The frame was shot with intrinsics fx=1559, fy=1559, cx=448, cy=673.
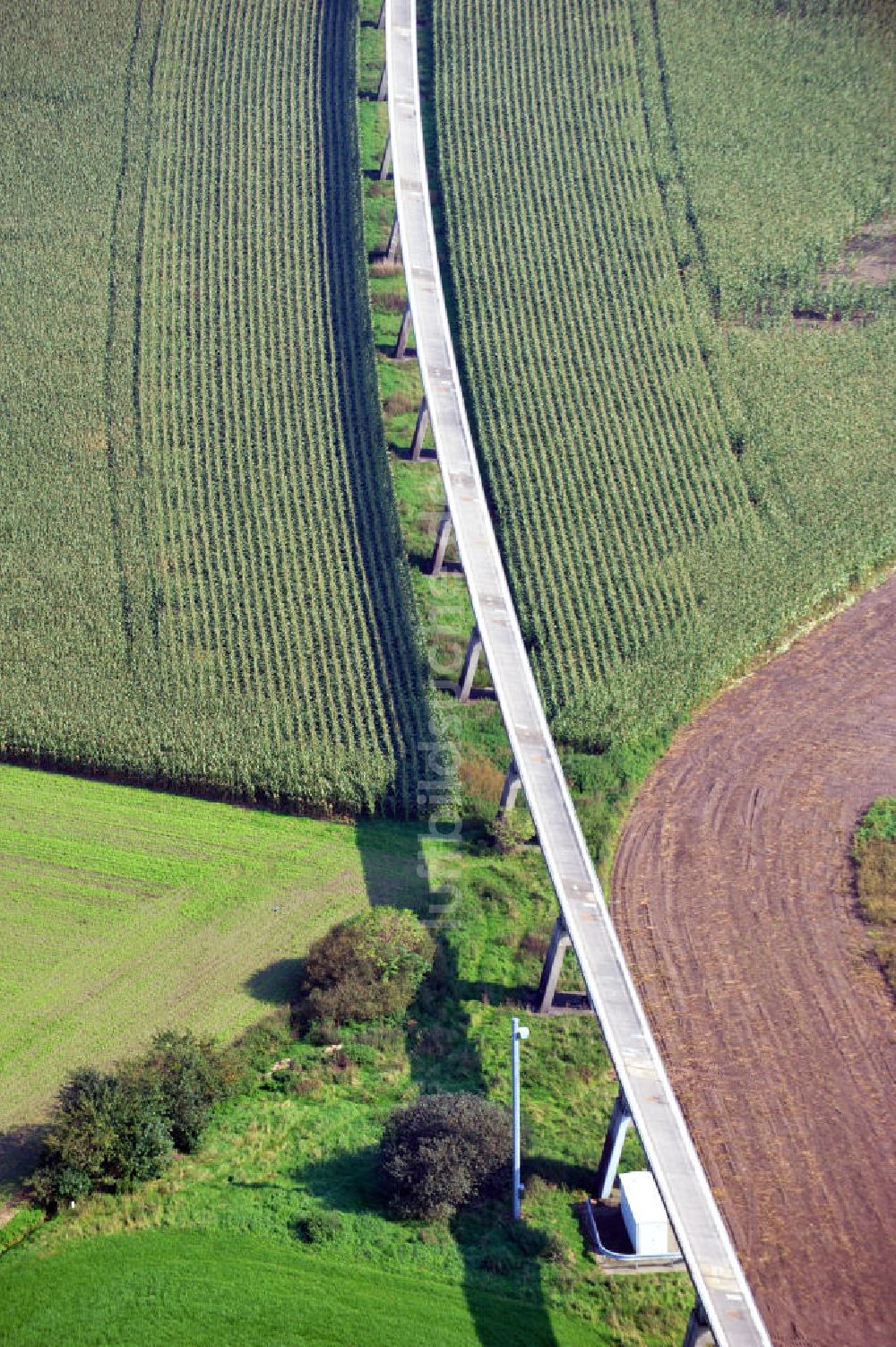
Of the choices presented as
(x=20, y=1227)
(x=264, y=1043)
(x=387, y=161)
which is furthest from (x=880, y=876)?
(x=387, y=161)

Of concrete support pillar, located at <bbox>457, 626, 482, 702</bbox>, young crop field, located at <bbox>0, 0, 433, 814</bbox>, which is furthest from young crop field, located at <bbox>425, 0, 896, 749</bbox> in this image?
young crop field, located at <bbox>0, 0, 433, 814</bbox>

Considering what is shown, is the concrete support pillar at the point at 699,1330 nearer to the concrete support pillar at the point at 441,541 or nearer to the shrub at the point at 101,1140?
the shrub at the point at 101,1140

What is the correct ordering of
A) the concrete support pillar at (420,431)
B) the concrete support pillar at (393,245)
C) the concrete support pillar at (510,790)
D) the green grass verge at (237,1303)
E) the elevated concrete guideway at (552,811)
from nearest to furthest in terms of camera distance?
the green grass verge at (237,1303) < the elevated concrete guideway at (552,811) < the concrete support pillar at (510,790) < the concrete support pillar at (420,431) < the concrete support pillar at (393,245)

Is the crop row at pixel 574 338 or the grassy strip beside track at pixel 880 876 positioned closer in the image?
the grassy strip beside track at pixel 880 876

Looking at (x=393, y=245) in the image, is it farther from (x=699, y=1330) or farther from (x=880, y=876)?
(x=699, y=1330)

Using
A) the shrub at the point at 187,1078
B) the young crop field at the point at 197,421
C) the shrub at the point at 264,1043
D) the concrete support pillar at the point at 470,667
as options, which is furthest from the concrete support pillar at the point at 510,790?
the shrub at the point at 187,1078

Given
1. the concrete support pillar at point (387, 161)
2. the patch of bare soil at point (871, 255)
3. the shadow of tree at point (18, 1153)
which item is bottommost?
the shadow of tree at point (18, 1153)
